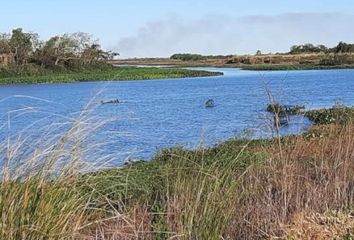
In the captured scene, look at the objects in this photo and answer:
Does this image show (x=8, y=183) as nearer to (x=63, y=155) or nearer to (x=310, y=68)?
(x=63, y=155)

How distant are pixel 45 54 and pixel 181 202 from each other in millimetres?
95825

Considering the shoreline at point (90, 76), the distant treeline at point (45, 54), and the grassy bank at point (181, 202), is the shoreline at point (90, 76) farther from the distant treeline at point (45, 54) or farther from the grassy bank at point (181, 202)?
the grassy bank at point (181, 202)

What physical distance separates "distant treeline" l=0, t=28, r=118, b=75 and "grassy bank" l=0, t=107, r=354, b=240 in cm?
8861

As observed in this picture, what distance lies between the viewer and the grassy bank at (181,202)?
4.40 m

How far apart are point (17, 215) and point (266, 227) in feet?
7.21

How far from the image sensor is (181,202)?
5.48m

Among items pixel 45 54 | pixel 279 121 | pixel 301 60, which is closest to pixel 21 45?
pixel 45 54

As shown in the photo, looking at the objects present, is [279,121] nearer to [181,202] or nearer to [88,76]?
[181,202]

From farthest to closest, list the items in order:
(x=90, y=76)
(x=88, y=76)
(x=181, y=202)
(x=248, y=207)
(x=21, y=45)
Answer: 1. (x=21, y=45)
2. (x=90, y=76)
3. (x=88, y=76)
4. (x=248, y=207)
5. (x=181, y=202)

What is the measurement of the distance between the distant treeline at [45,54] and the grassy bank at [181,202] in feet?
291

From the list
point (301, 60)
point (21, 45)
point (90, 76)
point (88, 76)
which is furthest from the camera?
point (301, 60)

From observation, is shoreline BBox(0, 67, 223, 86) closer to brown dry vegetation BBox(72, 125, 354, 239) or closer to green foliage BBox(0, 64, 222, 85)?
green foliage BBox(0, 64, 222, 85)

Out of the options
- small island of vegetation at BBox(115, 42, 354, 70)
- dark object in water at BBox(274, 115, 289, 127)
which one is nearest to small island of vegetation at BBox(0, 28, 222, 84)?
small island of vegetation at BBox(115, 42, 354, 70)

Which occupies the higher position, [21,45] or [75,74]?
[21,45]
